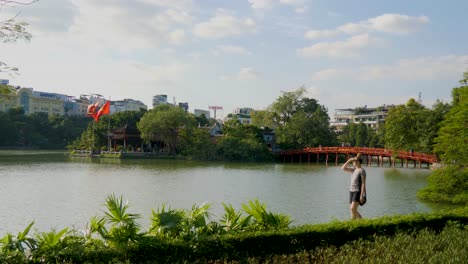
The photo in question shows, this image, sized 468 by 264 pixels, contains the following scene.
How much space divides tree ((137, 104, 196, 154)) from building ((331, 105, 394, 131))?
4594cm

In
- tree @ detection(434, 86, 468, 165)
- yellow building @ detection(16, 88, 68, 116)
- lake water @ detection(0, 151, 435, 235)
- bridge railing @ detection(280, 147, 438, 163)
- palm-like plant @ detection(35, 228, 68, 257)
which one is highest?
yellow building @ detection(16, 88, 68, 116)

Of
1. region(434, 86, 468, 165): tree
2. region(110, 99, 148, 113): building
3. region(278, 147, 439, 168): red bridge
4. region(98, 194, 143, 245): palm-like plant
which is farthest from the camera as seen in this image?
region(110, 99, 148, 113): building

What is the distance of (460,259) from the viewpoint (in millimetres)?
4965

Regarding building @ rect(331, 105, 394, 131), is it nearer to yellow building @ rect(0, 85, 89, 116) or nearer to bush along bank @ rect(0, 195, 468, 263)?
yellow building @ rect(0, 85, 89, 116)

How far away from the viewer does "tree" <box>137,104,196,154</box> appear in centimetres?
5038

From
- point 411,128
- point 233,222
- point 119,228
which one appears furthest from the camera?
point 411,128

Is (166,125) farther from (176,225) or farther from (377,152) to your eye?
(176,225)

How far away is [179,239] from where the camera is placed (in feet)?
19.8

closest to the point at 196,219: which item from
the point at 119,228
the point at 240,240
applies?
the point at 240,240

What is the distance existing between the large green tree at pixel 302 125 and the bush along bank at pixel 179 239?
49585mm

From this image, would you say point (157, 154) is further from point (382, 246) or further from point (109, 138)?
point (382, 246)

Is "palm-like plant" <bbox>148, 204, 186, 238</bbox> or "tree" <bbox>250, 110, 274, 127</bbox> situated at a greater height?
"tree" <bbox>250, 110, 274, 127</bbox>

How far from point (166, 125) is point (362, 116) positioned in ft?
212

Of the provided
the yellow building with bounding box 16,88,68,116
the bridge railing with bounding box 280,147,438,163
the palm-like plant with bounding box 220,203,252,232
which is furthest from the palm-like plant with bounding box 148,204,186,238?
the yellow building with bounding box 16,88,68,116
